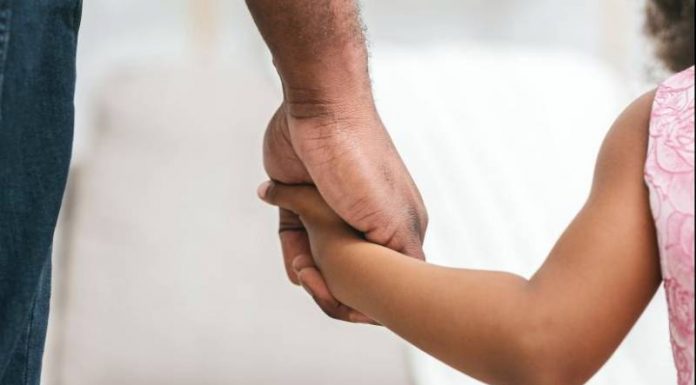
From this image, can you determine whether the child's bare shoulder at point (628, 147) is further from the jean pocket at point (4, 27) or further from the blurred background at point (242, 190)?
the blurred background at point (242, 190)

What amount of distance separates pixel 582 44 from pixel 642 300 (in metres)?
2.18

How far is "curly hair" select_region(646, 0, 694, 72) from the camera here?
3.89ft

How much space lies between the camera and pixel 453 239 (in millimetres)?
1952

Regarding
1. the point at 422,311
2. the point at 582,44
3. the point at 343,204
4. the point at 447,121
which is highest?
the point at 582,44

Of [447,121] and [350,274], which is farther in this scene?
[447,121]

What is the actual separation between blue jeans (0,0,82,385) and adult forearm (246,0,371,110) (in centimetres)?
32

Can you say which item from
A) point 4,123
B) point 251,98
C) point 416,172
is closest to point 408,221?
point 4,123

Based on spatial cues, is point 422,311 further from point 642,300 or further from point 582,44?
point 582,44

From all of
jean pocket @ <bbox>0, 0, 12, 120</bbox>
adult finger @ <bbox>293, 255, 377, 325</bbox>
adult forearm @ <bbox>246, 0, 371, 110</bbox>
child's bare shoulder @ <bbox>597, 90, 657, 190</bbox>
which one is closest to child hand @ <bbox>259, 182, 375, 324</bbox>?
adult finger @ <bbox>293, 255, 377, 325</bbox>

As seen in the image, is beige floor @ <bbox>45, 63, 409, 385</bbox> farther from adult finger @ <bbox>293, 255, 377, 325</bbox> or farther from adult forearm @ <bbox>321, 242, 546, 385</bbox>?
adult forearm @ <bbox>321, 242, 546, 385</bbox>

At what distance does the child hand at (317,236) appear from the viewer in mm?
1057

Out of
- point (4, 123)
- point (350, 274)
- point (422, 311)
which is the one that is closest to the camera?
point (4, 123)

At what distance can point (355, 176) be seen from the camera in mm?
1065

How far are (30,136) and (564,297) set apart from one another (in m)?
0.43
